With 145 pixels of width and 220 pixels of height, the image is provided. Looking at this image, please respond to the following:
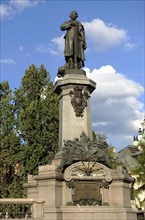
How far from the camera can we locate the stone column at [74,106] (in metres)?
15.9

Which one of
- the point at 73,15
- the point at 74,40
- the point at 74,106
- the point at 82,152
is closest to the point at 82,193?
the point at 82,152

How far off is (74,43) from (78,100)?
2.90 meters

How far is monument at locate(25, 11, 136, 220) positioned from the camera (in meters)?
13.5

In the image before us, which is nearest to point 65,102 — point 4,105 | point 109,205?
point 109,205

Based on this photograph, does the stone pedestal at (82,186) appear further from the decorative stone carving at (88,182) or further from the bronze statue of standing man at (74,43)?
the bronze statue of standing man at (74,43)

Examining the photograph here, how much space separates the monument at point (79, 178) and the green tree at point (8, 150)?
1547cm

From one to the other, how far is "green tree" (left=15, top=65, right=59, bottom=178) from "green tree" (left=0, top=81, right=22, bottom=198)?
58cm

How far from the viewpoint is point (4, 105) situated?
1292 inches

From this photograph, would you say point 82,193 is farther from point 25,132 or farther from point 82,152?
point 25,132

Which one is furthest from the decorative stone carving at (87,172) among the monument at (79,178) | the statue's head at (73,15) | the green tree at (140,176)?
the green tree at (140,176)

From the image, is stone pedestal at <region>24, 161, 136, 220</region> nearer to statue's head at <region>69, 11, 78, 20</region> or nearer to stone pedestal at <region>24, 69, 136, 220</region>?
stone pedestal at <region>24, 69, 136, 220</region>

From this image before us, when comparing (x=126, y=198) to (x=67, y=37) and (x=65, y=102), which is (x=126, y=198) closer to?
(x=65, y=102)

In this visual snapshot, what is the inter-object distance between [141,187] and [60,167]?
73.2 ft

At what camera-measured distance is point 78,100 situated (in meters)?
16.0
